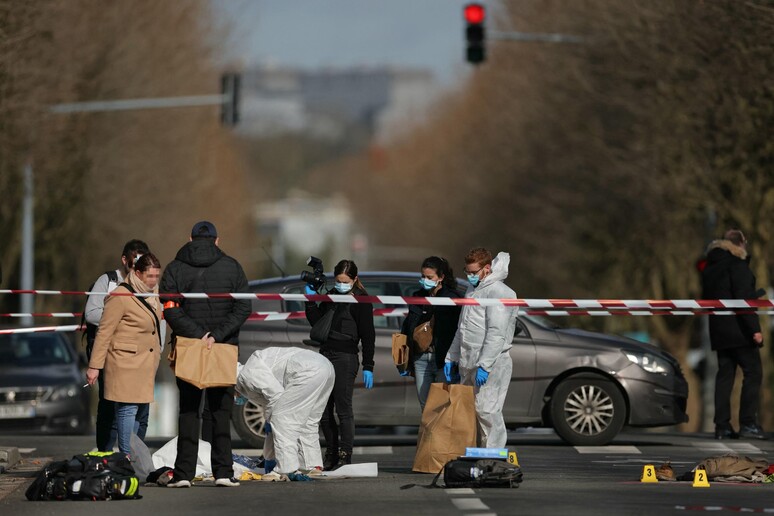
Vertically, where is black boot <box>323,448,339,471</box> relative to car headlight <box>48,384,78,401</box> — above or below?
below

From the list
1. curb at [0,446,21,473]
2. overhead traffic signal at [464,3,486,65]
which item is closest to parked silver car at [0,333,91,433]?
curb at [0,446,21,473]

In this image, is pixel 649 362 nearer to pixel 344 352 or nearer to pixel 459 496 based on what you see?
pixel 344 352

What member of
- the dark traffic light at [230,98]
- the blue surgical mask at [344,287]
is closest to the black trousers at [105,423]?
the blue surgical mask at [344,287]

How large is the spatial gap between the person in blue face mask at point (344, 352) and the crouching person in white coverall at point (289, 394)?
17.7 inches

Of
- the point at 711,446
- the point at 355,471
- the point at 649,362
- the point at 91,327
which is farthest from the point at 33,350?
the point at 355,471

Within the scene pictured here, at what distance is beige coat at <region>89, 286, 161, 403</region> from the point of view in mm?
13953

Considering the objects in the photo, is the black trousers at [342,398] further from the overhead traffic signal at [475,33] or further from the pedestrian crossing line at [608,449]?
the overhead traffic signal at [475,33]

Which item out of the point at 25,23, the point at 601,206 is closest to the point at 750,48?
the point at 25,23

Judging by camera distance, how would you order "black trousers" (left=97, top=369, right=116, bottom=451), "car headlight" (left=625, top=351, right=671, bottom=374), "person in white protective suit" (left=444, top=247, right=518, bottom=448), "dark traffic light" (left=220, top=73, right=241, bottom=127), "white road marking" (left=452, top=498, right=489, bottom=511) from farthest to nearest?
"dark traffic light" (left=220, top=73, right=241, bottom=127) < "car headlight" (left=625, top=351, right=671, bottom=374) < "black trousers" (left=97, top=369, right=116, bottom=451) < "person in white protective suit" (left=444, top=247, right=518, bottom=448) < "white road marking" (left=452, top=498, right=489, bottom=511)

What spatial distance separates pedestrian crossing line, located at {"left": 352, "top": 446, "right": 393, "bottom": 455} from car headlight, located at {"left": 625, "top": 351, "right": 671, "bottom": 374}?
2.38 meters

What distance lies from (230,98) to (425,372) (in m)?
20.7

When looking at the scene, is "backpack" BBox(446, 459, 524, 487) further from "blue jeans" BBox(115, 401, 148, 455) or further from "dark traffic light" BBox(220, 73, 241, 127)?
"dark traffic light" BBox(220, 73, 241, 127)

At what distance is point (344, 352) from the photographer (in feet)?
48.4

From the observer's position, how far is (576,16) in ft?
124
